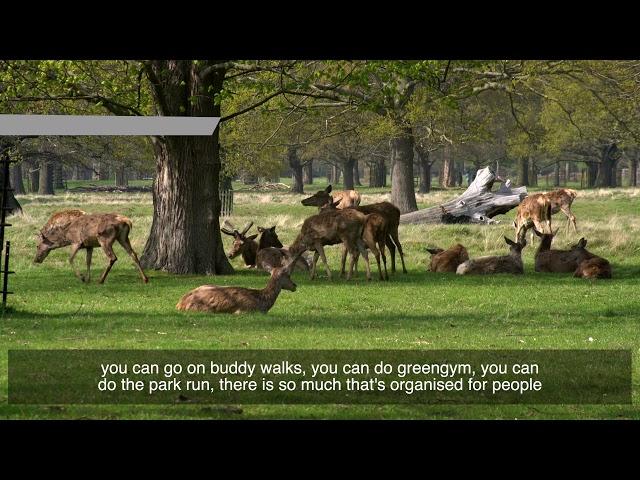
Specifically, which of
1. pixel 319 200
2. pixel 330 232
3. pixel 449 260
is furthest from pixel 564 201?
pixel 330 232

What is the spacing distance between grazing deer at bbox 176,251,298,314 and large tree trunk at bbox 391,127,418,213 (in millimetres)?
26147

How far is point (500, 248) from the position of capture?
92.2ft

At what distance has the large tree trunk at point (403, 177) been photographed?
42125mm

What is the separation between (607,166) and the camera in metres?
78.6

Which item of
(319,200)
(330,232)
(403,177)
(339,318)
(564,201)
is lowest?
(339,318)

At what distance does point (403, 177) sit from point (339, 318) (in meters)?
26.4

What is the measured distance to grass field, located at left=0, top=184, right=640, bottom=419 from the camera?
966 cm

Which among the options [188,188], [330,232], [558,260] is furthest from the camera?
[558,260]

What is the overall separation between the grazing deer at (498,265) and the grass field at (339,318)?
0.46 meters

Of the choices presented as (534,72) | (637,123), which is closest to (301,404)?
(534,72)

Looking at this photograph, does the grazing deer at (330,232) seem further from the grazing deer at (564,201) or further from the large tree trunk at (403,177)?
the large tree trunk at (403,177)

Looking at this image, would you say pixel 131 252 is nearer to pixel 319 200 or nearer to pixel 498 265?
pixel 319 200

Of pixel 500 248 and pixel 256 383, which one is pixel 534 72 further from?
pixel 256 383

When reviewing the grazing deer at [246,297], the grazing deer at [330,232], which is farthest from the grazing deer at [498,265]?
the grazing deer at [246,297]
